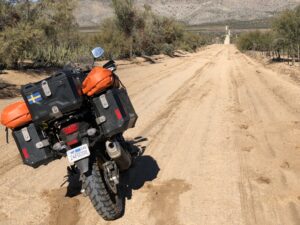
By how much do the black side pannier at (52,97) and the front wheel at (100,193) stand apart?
0.77m

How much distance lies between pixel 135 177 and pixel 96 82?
2109 mm

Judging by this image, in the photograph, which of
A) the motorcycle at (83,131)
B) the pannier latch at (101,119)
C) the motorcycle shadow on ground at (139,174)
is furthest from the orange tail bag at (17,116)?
the motorcycle shadow on ground at (139,174)

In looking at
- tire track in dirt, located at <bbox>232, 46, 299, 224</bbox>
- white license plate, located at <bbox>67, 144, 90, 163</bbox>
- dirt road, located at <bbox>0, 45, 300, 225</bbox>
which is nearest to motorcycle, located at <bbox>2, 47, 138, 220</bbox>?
white license plate, located at <bbox>67, 144, 90, 163</bbox>

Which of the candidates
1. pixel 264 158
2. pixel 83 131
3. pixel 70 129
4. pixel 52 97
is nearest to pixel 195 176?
pixel 264 158

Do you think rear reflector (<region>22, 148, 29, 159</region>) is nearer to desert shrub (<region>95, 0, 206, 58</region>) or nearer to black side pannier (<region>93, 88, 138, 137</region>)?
black side pannier (<region>93, 88, 138, 137</region>)

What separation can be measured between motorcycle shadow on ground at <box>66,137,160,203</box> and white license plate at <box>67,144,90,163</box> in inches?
51.4

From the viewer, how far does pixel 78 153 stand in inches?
188

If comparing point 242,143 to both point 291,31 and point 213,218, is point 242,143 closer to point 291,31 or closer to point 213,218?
point 213,218

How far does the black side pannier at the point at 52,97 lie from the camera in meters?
4.69

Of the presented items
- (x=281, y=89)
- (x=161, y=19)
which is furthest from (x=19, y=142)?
(x=161, y=19)

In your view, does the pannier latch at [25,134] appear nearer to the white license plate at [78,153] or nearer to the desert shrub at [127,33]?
the white license plate at [78,153]

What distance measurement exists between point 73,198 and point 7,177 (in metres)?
1.50

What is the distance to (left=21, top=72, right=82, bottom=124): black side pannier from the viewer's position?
185 inches

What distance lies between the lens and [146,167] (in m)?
6.93
